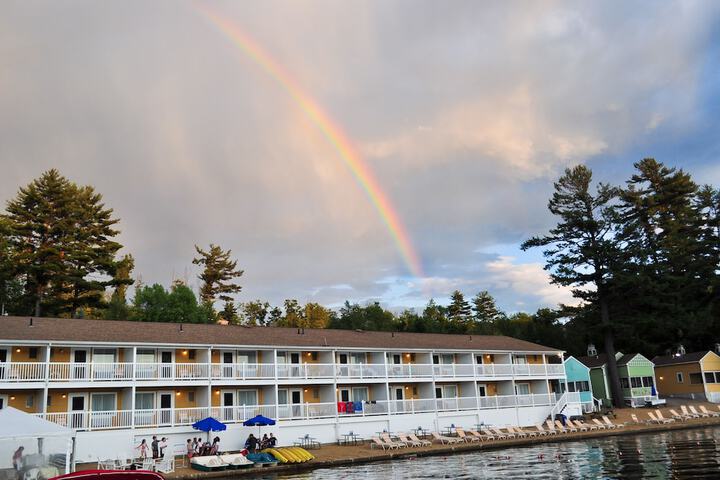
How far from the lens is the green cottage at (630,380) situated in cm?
6095

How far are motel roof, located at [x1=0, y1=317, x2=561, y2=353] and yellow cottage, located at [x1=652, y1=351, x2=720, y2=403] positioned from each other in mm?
20293

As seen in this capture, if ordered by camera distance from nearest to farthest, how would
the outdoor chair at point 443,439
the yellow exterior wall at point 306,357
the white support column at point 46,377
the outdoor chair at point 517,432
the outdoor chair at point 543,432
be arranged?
the white support column at point 46,377
the outdoor chair at point 443,439
the outdoor chair at point 517,432
the yellow exterior wall at point 306,357
the outdoor chair at point 543,432

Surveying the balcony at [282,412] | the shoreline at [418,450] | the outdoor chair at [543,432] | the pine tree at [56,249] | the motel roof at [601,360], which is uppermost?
the pine tree at [56,249]

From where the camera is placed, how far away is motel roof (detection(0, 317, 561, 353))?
32.3m

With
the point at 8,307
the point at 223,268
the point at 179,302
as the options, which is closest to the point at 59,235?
the point at 8,307

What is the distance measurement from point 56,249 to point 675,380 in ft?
204

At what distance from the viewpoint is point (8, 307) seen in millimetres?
58094

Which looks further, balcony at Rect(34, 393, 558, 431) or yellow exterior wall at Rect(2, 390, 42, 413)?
yellow exterior wall at Rect(2, 390, 42, 413)

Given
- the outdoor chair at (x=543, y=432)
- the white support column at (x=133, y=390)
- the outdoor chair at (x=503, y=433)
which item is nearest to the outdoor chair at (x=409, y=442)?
the outdoor chair at (x=503, y=433)

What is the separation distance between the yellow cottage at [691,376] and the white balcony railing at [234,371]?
867 inches

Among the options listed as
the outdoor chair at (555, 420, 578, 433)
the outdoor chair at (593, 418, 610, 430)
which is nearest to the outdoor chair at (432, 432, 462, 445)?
the outdoor chair at (555, 420, 578, 433)

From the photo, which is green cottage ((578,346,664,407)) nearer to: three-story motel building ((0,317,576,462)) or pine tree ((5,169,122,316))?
three-story motel building ((0,317,576,462))

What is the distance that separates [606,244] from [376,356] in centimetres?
3217

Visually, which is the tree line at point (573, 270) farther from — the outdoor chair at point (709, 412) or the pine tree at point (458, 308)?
the pine tree at point (458, 308)
